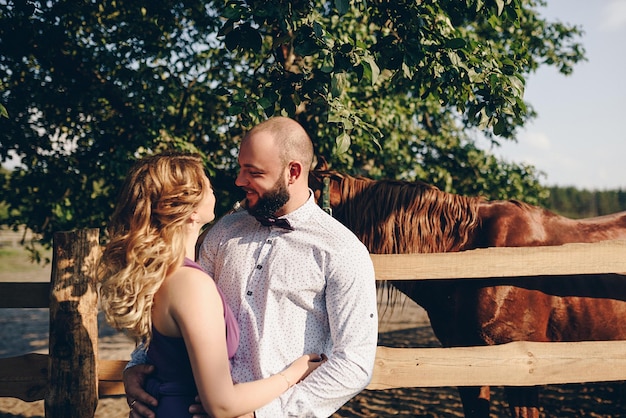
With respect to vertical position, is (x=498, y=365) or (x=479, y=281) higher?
(x=479, y=281)

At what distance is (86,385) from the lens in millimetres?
2510

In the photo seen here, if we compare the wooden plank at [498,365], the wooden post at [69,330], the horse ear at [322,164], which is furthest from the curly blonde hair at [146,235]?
the horse ear at [322,164]

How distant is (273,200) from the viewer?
192 centimetres

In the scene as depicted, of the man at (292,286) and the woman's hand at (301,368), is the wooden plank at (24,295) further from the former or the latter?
the woman's hand at (301,368)

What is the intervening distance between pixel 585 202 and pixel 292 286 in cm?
5160

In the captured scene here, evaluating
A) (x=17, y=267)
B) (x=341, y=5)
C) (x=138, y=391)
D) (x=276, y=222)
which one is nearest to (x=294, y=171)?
(x=276, y=222)

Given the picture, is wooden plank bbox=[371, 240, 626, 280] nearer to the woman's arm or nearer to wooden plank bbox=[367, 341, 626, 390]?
wooden plank bbox=[367, 341, 626, 390]

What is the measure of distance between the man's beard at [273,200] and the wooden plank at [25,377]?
5.29 feet

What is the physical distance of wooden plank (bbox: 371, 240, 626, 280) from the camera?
8.87 ft

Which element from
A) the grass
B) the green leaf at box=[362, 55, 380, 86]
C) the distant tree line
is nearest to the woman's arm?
the green leaf at box=[362, 55, 380, 86]

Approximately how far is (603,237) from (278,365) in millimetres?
2772

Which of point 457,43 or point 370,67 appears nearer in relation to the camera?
point 370,67

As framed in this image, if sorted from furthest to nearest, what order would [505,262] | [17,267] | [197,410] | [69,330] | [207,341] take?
[17,267], [505,262], [69,330], [197,410], [207,341]

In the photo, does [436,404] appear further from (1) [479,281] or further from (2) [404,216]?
(2) [404,216]
